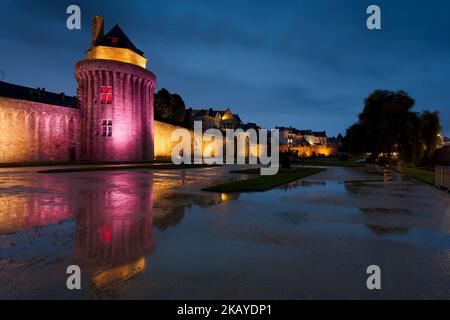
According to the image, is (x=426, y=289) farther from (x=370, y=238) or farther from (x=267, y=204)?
(x=267, y=204)

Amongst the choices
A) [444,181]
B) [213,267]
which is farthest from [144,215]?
[444,181]

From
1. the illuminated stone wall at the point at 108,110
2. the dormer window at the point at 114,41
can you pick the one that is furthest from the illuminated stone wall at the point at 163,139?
the dormer window at the point at 114,41

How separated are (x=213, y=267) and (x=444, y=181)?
17.9 m

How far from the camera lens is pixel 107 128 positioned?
166ft

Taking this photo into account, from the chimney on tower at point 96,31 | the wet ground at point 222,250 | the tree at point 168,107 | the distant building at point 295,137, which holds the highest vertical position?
the chimney on tower at point 96,31

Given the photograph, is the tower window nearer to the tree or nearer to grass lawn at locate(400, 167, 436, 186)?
the tree

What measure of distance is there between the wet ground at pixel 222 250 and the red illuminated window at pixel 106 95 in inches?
1761

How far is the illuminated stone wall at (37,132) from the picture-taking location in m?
41.8

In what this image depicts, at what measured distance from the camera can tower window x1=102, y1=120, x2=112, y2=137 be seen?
50438mm

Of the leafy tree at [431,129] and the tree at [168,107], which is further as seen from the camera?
the tree at [168,107]

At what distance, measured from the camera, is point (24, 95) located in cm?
4853

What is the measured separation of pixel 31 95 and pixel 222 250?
2314 inches

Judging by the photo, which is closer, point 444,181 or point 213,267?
point 213,267

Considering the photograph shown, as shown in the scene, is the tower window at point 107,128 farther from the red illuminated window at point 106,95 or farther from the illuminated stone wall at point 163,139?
the illuminated stone wall at point 163,139
